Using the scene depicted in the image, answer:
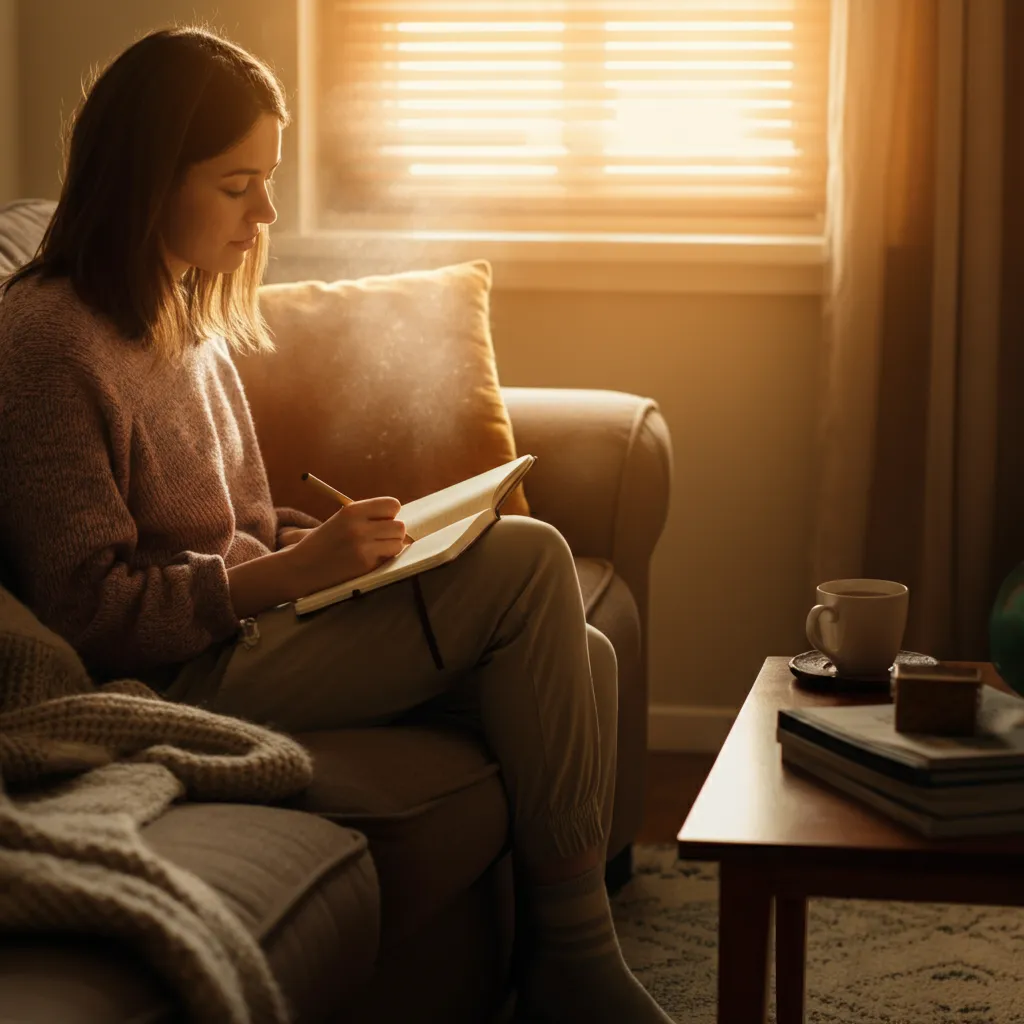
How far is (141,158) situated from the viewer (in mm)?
1477

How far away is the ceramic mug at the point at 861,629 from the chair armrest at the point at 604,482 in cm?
66

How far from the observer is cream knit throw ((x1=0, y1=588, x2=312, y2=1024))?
88 cm

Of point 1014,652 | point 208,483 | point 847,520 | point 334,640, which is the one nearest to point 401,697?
point 334,640

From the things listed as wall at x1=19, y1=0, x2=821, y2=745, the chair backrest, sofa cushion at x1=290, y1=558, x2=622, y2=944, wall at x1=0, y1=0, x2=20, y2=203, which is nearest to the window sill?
wall at x1=19, y1=0, x2=821, y2=745

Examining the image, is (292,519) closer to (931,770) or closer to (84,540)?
(84,540)

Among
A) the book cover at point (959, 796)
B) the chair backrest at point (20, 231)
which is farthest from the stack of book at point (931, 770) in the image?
the chair backrest at point (20, 231)

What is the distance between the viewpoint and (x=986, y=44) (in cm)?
235

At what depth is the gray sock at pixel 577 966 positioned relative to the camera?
4.65 feet

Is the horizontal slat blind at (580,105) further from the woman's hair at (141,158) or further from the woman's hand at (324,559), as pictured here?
the woman's hand at (324,559)

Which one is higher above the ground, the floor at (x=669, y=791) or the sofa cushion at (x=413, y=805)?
the sofa cushion at (x=413, y=805)

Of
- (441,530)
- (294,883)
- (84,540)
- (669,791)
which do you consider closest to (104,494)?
(84,540)

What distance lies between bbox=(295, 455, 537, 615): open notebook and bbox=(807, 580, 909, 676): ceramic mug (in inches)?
13.1

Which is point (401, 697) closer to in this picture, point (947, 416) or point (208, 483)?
point (208, 483)

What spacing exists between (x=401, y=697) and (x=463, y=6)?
165 cm
